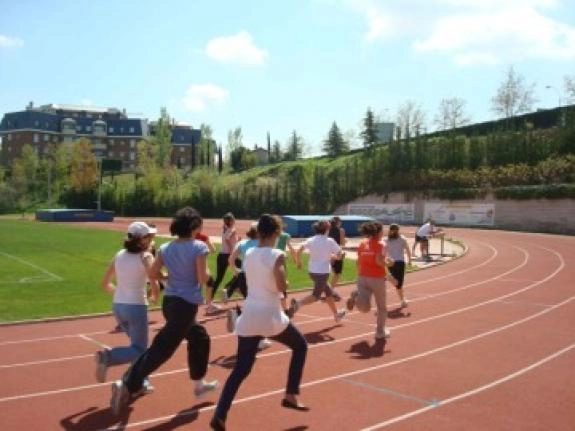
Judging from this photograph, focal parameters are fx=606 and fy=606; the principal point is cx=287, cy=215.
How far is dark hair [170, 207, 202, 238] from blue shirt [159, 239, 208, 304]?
0.11 meters

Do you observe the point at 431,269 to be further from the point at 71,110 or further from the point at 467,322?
the point at 71,110

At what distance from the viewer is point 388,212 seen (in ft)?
191

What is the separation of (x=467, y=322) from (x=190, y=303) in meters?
7.04

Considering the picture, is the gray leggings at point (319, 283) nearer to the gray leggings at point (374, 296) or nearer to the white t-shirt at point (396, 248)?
the gray leggings at point (374, 296)

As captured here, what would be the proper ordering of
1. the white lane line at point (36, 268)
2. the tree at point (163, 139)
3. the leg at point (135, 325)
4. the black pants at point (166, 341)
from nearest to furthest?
1. the black pants at point (166, 341)
2. the leg at point (135, 325)
3. the white lane line at point (36, 268)
4. the tree at point (163, 139)

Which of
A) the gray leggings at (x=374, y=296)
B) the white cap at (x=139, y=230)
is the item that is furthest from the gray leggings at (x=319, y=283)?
the white cap at (x=139, y=230)

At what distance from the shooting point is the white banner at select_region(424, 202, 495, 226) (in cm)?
4903

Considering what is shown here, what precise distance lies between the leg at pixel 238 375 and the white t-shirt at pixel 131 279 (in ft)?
4.90

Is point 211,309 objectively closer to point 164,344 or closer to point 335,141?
point 164,344

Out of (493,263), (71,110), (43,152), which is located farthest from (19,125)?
(493,263)

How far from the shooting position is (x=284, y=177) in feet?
250

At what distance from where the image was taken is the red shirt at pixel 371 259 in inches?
377

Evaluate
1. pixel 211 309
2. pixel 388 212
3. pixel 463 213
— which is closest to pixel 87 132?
pixel 388 212

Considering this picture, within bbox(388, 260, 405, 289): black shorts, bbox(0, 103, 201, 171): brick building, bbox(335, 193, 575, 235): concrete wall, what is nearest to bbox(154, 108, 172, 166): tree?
bbox(0, 103, 201, 171): brick building
